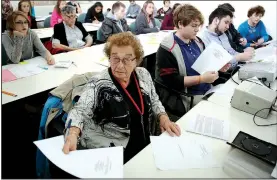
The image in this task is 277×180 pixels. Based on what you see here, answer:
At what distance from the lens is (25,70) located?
2041mm

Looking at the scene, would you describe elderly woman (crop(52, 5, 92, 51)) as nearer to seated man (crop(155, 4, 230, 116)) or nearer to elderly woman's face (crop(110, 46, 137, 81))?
seated man (crop(155, 4, 230, 116))

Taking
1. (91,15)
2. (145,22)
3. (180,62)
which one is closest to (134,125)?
(180,62)

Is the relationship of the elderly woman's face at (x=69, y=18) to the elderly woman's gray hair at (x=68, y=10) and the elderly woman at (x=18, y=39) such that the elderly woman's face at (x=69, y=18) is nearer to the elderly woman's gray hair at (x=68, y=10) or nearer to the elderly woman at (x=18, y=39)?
the elderly woman's gray hair at (x=68, y=10)

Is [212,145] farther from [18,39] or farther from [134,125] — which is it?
[18,39]

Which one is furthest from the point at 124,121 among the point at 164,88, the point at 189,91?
the point at 189,91

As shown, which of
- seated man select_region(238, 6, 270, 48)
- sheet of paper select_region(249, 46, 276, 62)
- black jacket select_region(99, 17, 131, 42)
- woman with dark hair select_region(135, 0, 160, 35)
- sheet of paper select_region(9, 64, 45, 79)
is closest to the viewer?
sheet of paper select_region(9, 64, 45, 79)

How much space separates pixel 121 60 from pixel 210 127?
23.7 inches

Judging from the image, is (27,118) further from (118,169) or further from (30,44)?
(118,169)

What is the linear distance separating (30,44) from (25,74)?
0.53m

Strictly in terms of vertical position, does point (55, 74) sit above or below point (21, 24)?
below

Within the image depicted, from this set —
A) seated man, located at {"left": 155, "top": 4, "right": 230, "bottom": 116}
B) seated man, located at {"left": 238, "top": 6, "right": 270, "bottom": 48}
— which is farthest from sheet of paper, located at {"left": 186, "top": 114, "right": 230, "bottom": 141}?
seated man, located at {"left": 238, "top": 6, "right": 270, "bottom": 48}

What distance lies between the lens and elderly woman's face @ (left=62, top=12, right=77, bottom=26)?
2.95 metres

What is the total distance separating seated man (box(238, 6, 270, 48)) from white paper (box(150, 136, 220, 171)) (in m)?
3.16

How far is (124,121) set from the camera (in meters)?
1.28
